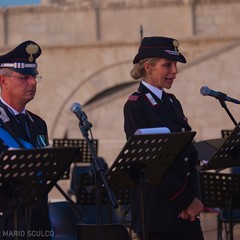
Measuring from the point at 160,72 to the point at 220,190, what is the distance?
1912mm

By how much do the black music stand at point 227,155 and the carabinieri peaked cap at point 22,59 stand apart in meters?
1.54

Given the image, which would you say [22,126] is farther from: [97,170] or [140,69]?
[140,69]

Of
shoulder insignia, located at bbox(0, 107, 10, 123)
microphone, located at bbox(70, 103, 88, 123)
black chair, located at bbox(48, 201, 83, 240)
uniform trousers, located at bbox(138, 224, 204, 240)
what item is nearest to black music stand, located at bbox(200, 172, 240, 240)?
black chair, located at bbox(48, 201, 83, 240)

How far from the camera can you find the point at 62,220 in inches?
345

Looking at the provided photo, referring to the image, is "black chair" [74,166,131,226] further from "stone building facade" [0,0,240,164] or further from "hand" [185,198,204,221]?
"stone building facade" [0,0,240,164]

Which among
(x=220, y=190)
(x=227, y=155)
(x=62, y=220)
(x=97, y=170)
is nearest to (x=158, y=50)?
(x=227, y=155)

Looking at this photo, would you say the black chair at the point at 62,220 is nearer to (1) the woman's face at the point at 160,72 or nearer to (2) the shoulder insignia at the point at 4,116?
(1) the woman's face at the point at 160,72

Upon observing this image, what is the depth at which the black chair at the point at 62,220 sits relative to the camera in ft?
28.6

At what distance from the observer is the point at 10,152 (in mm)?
6059

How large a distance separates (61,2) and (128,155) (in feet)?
95.6

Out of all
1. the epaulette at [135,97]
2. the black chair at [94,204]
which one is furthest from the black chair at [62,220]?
the epaulette at [135,97]

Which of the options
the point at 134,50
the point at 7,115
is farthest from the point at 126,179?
the point at 134,50

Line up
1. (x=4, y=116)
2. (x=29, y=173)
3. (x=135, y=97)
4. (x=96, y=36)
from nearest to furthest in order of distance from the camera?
(x=29, y=173)
(x=4, y=116)
(x=135, y=97)
(x=96, y=36)

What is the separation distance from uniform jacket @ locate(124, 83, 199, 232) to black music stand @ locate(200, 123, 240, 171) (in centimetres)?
18
